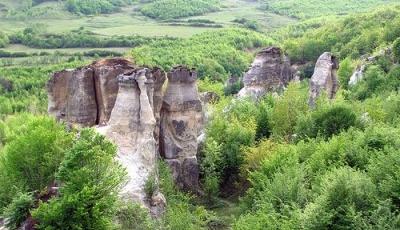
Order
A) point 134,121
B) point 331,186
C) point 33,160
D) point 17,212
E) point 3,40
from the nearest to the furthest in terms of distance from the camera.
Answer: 1. point 331,186
2. point 17,212
3. point 33,160
4. point 134,121
5. point 3,40

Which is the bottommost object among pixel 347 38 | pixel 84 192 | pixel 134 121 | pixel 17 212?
pixel 347 38

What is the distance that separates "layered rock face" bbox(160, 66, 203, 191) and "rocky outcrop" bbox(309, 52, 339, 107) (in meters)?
18.2

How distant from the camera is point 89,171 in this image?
2894 cm

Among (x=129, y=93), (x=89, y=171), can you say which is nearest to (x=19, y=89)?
(x=129, y=93)

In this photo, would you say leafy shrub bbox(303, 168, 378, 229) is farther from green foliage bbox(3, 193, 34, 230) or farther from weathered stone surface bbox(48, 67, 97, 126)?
weathered stone surface bbox(48, 67, 97, 126)

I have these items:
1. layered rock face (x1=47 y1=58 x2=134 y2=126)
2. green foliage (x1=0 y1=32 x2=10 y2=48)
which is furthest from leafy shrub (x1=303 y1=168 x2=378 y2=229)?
green foliage (x1=0 y1=32 x2=10 y2=48)

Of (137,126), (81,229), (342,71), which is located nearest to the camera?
(81,229)

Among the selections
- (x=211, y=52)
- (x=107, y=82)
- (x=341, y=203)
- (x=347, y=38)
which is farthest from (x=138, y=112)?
(x=211, y=52)

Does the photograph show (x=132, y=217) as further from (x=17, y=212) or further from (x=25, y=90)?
(x=25, y=90)

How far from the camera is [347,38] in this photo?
124 meters

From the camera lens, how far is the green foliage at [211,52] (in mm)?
129375

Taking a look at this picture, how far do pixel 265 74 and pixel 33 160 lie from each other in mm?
37467

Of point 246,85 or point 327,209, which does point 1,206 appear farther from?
point 246,85

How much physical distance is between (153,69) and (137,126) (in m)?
5.45
